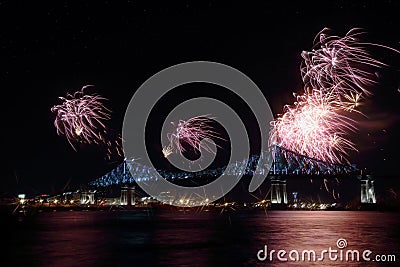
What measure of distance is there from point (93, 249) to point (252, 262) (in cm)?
868

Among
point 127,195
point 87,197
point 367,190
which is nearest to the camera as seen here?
point 367,190

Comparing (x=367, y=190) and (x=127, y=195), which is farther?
(x=127, y=195)

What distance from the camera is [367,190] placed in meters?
111

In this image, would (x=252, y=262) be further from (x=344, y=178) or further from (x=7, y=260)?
(x=344, y=178)

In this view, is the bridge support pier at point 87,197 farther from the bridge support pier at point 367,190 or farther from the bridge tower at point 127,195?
the bridge support pier at point 367,190

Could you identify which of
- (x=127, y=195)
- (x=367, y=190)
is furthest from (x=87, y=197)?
(x=367, y=190)

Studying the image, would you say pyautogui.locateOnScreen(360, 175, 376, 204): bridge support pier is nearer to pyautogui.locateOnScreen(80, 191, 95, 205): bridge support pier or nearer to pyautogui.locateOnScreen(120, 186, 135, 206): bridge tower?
pyautogui.locateOnScreen(120, 186, 135, 206): bridge tower

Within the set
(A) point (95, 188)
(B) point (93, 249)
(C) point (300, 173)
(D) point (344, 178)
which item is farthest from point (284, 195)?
(B) point (93, 249)

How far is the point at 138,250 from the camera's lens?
26.7 m

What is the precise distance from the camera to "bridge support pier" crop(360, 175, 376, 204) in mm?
108688

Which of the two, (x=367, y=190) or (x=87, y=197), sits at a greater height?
(x=367, y=190)

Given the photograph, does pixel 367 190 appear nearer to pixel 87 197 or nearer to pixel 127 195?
pixel 127 195

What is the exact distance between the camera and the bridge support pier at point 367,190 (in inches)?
4279

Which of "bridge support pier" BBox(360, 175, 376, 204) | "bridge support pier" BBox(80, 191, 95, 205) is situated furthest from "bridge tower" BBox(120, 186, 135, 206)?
"bridge support pier" BBox(360, 175, 376, 204)
